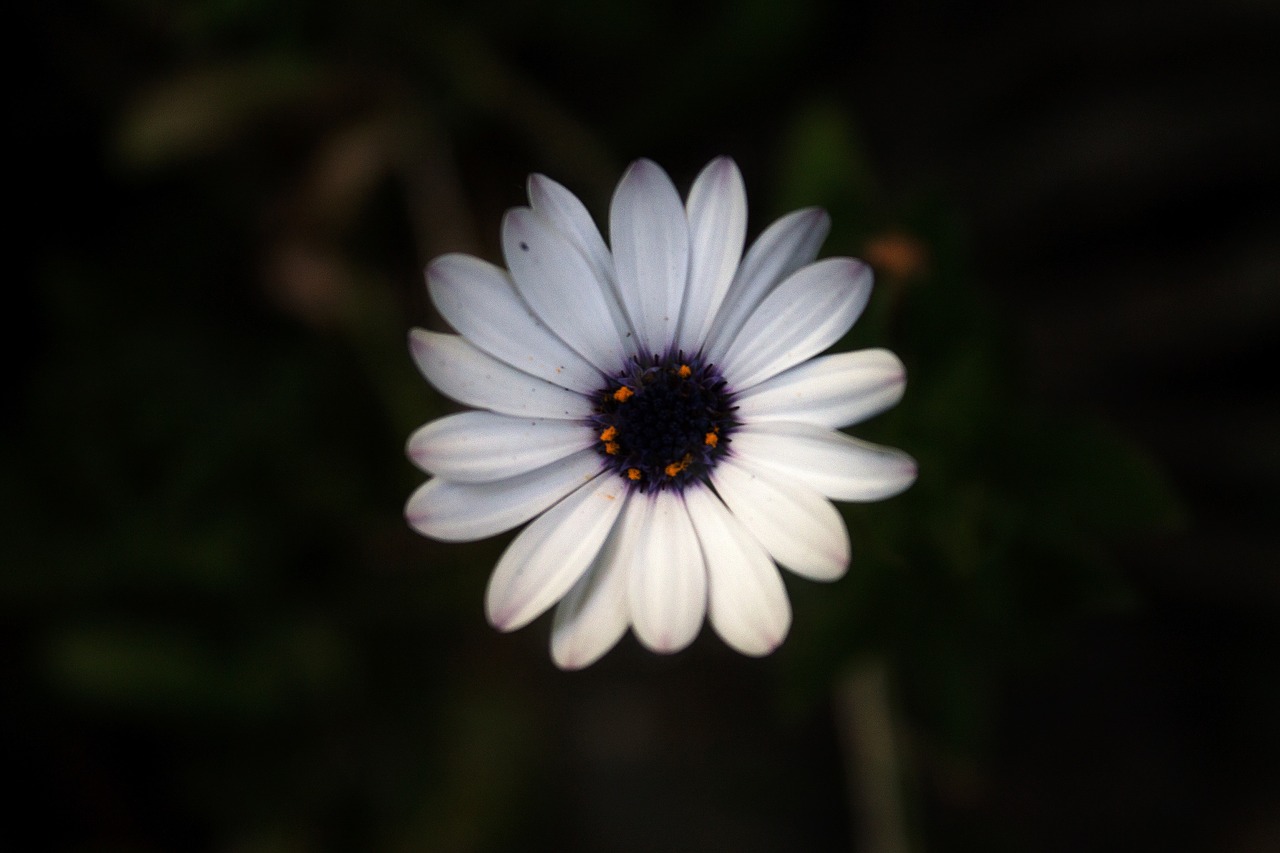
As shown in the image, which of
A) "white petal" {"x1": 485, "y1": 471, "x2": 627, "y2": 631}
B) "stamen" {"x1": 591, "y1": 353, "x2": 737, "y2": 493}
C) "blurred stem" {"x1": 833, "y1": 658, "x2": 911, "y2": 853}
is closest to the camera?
"white petal" {"x1": 485, "y1": 471, "x2": 627, "y2": 631}

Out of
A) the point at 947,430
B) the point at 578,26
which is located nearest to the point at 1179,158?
the point at 947,430

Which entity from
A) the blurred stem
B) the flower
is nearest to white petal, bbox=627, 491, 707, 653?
the flower

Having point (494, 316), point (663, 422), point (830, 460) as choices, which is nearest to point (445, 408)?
point (663, 422)

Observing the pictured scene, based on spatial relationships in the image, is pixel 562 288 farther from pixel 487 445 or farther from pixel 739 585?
pixel 739 585

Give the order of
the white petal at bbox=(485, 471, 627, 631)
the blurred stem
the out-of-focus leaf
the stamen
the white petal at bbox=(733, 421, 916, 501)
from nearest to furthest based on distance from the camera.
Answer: the white petal at bbox=(733, 421, 916, 501)
the white petal at bbox=(485, 471, 627, 631)
the stamen
the blurred stem
the out-of-focus leaf

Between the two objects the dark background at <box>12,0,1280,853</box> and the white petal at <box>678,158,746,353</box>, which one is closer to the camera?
the white petal at <box>678,158,746,353</box>

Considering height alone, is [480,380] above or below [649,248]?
below

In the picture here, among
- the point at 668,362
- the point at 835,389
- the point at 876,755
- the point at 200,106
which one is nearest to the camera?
the point at 835,389

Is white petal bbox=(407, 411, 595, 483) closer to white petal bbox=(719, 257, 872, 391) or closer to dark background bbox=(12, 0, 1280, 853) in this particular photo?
white petal bbox=(719, 257, 872, 391)
